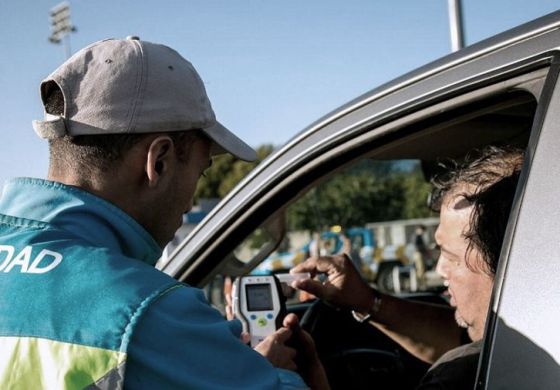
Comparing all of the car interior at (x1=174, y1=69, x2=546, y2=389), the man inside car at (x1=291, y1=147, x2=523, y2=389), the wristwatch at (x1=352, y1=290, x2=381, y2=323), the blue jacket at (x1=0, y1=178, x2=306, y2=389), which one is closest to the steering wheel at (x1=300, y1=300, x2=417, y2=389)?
the car interior at (x1=174, y1=69, x2=546, y2=389)

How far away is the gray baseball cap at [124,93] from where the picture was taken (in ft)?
5.39

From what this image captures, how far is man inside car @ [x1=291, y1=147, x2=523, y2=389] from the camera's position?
2082 millimetres

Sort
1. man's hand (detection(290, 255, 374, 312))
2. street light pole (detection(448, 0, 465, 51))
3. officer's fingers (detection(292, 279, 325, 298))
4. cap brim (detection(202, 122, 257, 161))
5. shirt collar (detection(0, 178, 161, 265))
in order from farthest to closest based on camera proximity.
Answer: street light pole (detection(448, 0, 465, 51)), man's hand (detection(290, 255, 374, 312)), officer's fingers (detection(292, 279, 325, 298)), cap brim (detection(202, 122, 257, 161)), shirt collar (detection(0, 178, 161, 265))

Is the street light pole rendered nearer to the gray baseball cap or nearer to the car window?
A: the car window

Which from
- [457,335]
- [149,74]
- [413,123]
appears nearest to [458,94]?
[413,123]

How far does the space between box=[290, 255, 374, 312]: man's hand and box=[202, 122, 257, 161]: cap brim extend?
0.65 meters

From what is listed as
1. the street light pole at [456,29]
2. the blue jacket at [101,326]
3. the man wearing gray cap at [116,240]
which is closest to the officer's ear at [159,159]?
the man wearing gray cap at [116,240]

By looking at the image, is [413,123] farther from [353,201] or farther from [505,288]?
[353,201]

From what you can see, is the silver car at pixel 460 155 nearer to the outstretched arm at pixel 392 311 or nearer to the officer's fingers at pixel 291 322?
the outstretched arm at pixel 392 311

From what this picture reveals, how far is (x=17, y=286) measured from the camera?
1380 mm

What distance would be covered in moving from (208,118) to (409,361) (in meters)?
1.85

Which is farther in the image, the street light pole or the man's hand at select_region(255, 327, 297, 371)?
the street light pole

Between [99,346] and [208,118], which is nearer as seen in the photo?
[99,346]

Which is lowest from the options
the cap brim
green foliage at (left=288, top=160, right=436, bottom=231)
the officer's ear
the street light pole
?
green foliage at (left=288, top=160, right=436, bottom=231)
